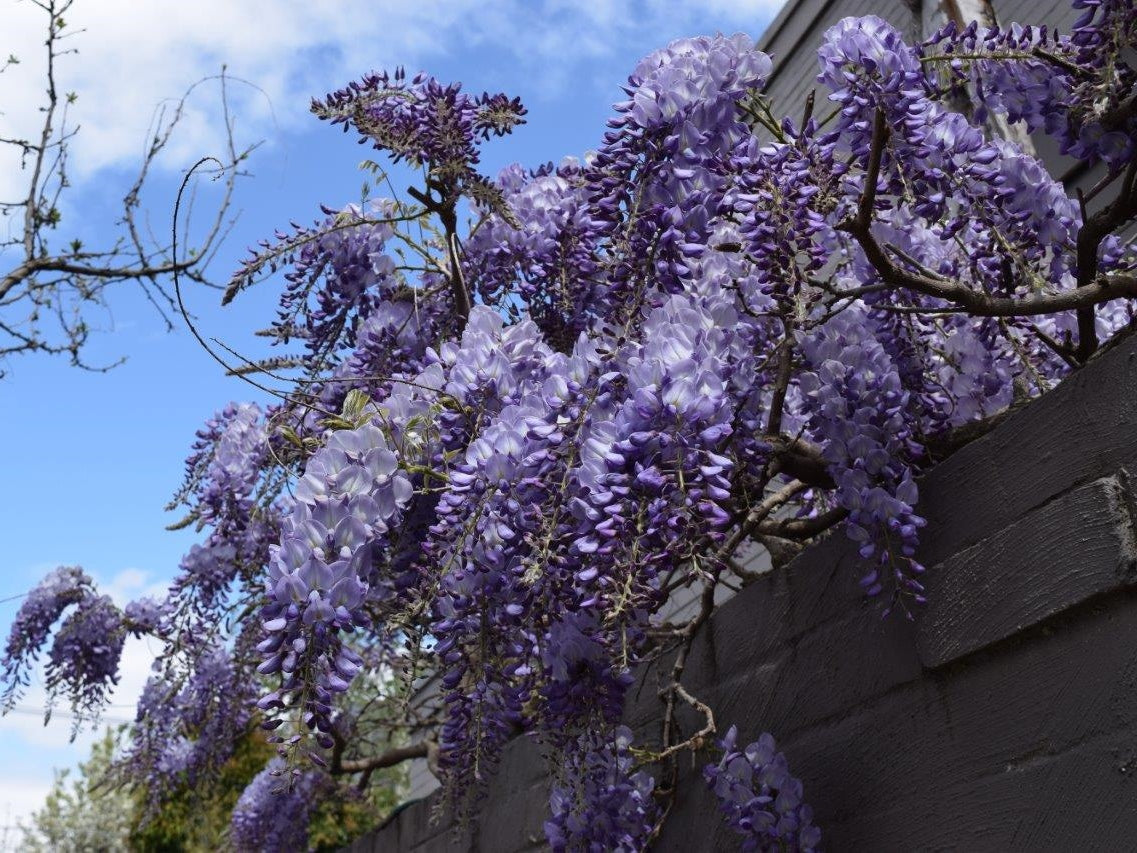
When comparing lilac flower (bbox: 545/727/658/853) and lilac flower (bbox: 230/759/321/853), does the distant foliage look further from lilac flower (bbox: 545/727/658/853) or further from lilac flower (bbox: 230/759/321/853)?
lilac flower (bbox: 230/759/321/853)

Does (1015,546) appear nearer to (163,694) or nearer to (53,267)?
(163,694)

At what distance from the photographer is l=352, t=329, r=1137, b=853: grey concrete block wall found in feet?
4.98

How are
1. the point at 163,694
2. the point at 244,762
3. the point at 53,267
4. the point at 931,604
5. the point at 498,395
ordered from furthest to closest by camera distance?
1. the point at 244,762
2. the point at 53,267
3. the point at 163,694
4. the point at 498,395
5. the point at 931,604

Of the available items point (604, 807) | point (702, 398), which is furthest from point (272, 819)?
point (702, 398)

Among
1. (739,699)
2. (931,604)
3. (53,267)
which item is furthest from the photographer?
(53,267)

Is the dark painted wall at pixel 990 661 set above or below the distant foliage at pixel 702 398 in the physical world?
below

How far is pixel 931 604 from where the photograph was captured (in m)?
1.85

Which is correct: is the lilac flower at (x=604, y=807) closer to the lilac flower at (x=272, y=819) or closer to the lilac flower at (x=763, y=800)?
the lilac flower at (x=763, y=800)

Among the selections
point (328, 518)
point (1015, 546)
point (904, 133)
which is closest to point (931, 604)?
point (1015, 546)

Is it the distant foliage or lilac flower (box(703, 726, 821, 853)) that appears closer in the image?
the distant foliage

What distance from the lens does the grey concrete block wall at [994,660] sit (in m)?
1.52

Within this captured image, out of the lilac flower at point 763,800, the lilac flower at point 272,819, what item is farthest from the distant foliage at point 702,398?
the lilac flower at point 272,819

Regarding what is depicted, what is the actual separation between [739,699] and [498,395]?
0.88 meters

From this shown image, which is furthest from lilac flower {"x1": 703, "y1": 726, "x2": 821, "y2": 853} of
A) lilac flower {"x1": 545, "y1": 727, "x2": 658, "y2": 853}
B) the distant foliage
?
lilac flower {"x1": 545, "y1": 727, "x2": 658, "y2": 853}
